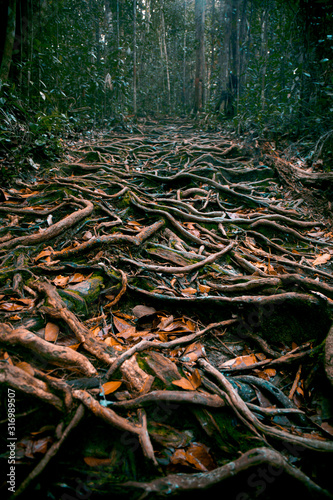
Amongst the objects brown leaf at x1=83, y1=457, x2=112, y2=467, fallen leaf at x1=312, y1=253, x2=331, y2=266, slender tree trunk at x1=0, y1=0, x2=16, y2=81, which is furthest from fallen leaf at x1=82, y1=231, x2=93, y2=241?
slender tree trunk at x1=0, y1=0, x2=16, y2=81

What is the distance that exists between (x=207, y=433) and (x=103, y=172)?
12.6ft

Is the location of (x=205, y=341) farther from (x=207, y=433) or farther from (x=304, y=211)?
(x=304, y=211)

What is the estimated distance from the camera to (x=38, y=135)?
4051 millimetres

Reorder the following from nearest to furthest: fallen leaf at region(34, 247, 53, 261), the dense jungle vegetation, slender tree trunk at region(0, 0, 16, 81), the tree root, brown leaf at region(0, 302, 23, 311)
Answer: the tree root
brown leaf at region(0, 302, 23, 311)
fallen leaf at region(34, 247, 53, 261)
slender tree trunk at region(0, 0, 16, 81)
the dense jungle vegetation

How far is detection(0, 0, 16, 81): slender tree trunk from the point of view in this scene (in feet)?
11.6

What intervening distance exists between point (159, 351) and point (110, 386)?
347mm

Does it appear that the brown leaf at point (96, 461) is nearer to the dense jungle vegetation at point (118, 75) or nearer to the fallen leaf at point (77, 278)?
the fallen leaf at point (77, 278)

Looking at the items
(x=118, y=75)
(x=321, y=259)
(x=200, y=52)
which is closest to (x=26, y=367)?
(x=321, y=259)

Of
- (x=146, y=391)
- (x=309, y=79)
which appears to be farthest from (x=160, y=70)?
(x=146, y=391)

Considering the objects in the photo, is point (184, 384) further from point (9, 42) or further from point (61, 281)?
point (9, 42)

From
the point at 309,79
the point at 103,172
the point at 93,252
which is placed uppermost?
the point at 309,79

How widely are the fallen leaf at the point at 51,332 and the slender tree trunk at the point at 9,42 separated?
3.86 meters

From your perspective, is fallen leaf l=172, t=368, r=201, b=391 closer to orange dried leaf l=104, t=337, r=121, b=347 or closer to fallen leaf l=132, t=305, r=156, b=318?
orange dried leaf l=104, t=337, r=121, b=347

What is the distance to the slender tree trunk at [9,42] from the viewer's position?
3.54 m
